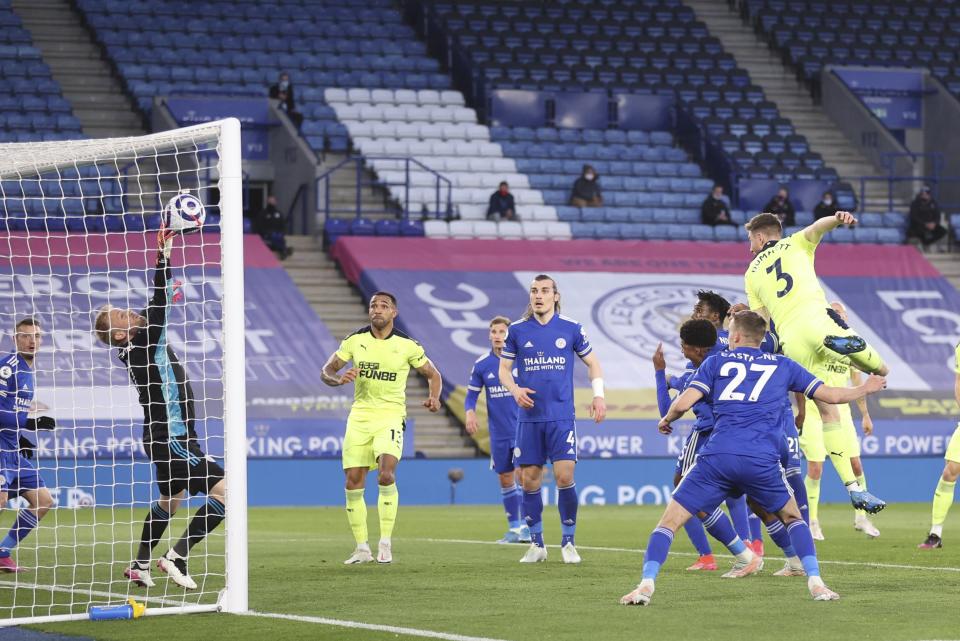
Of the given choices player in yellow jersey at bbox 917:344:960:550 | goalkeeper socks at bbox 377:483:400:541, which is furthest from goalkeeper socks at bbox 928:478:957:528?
goalkeeper socks at bbox 377:483:400:541

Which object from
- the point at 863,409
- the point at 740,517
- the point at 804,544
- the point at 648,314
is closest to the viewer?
the point at 804,544

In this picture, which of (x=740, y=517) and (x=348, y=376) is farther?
(x=348, y=376)

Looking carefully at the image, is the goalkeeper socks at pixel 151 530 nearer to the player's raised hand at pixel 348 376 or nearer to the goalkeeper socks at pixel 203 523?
the goalkeeper socks at pixel 203 523

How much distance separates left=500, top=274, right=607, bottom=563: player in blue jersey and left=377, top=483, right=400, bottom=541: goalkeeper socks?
3.65 ft

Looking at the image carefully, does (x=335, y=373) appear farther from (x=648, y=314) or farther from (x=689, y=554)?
(x=648, y=314)

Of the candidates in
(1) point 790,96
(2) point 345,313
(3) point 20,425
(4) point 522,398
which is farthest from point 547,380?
(1) point 790,96

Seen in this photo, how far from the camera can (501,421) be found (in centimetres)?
1628

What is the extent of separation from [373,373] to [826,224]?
4129mm

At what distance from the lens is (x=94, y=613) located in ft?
31.0

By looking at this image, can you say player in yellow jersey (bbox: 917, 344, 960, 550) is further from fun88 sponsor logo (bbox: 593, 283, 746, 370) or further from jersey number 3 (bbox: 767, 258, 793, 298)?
fun88 sponsor logo (bbox: 593, 283, 746, 370)

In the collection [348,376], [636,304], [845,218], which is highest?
[636,304]

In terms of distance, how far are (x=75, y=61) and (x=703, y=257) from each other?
13.0 m

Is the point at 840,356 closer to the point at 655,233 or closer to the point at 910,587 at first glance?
the point at 910,587

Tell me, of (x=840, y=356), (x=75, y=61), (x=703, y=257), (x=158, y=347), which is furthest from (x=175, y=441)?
(x=75, y=61)
